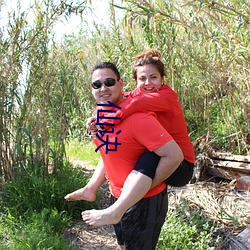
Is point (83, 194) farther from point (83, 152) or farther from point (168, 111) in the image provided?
point (83, 152)

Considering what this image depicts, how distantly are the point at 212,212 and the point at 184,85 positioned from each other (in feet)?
6.89

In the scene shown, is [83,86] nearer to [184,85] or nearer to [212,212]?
[184,85]

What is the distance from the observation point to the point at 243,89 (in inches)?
166

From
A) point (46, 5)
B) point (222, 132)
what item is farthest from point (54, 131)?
point (222, 132)

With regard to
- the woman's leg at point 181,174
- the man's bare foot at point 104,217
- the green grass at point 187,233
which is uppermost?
the woman's leg at point 181,174

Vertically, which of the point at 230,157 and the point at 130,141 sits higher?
the point at 130,141

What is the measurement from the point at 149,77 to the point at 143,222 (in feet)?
2.32

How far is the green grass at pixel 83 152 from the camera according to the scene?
5577 mm

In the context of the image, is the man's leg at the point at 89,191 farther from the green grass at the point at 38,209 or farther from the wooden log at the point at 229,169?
the wooden log at the point at 229,169

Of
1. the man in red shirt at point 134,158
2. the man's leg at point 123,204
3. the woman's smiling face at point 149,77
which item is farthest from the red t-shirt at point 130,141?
the woman's smiling face at point 149,77

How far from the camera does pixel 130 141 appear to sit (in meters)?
1.57

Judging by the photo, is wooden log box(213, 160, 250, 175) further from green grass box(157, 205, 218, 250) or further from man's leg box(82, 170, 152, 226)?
man's leg box(82, 170, 152, 226)

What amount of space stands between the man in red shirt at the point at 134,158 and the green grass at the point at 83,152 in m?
3.59

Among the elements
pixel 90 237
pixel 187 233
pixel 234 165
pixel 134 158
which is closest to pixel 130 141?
pixel 134 158
